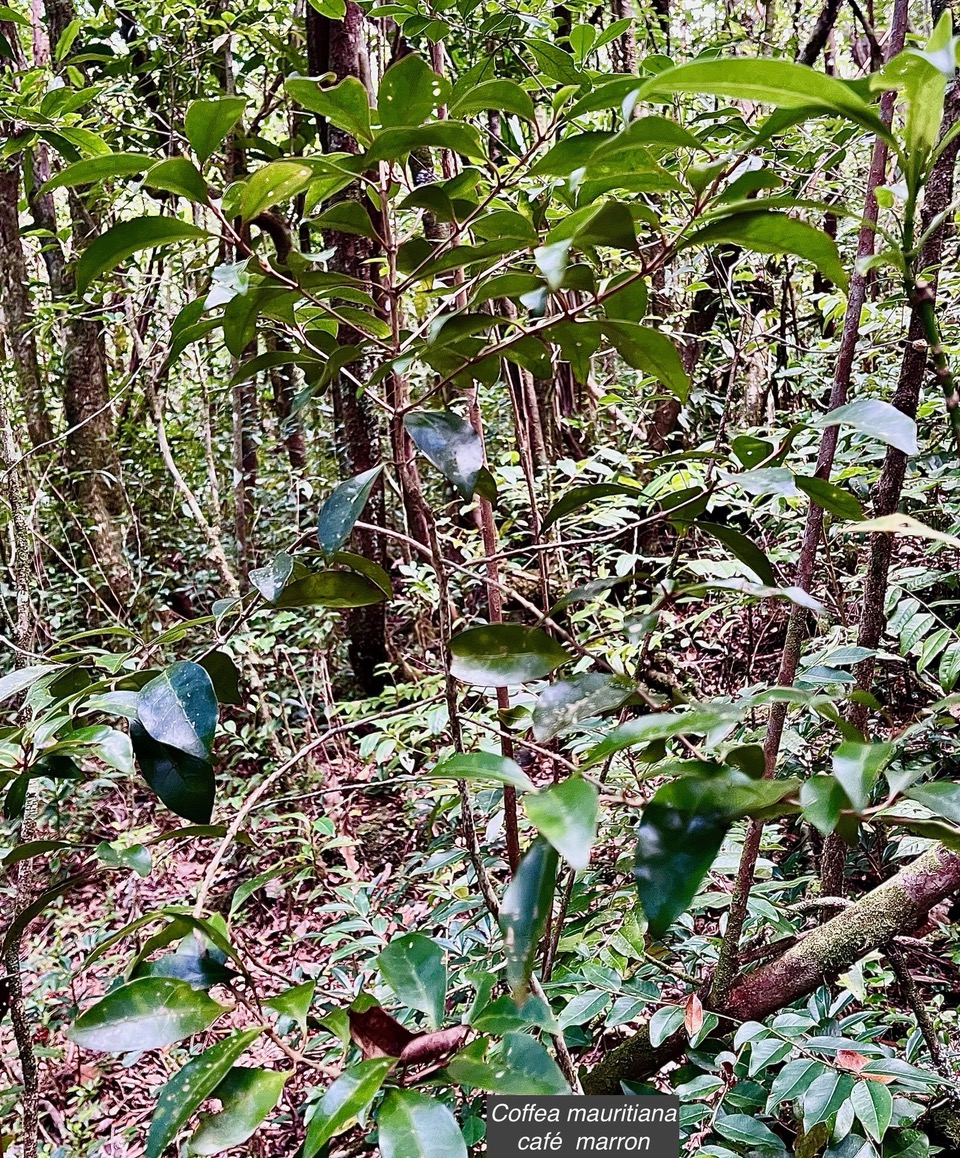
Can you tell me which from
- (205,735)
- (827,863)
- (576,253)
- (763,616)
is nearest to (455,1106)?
(827,863)

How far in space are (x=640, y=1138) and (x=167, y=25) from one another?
2.69m

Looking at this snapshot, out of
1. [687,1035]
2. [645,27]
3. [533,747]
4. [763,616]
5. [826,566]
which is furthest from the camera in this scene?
[645,27]

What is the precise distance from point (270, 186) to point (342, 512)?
192mm

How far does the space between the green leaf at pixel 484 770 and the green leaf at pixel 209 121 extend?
36 cm

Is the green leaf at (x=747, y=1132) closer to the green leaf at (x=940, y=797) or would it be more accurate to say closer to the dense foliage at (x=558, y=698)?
the dense foliage at (x=558, y=698)

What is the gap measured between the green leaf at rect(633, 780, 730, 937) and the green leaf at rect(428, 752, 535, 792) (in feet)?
0.20

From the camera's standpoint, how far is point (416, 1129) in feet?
1.20

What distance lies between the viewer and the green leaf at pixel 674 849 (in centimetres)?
34

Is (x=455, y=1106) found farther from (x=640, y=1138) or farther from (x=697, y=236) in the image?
(x=697, y=236)

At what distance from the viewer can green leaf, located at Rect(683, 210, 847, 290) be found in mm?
417

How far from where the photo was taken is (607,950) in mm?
825

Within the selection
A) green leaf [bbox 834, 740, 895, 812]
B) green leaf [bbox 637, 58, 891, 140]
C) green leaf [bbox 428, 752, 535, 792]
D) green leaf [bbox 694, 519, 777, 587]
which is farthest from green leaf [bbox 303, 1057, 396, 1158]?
green leaf [bbox 637, 58, 891, 140]
